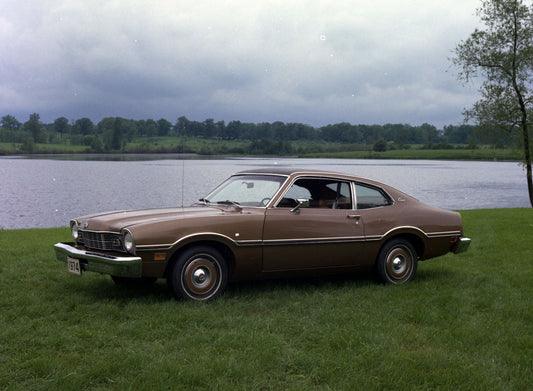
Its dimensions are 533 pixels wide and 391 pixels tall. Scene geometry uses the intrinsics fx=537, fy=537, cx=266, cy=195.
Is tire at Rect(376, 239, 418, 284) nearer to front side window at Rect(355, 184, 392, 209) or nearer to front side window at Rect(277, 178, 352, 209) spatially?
front side window at Rect(355, 184, 392, 209)

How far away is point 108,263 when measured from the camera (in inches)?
225

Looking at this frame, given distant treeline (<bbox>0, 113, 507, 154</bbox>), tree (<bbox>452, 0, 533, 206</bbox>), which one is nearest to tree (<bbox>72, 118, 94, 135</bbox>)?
distant treeline (<bbox>0, 113, 507, 154</bbox>)

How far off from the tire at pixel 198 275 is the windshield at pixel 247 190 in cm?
95

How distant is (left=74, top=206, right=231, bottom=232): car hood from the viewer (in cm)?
601

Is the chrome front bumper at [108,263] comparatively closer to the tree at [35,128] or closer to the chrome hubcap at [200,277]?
the chrome hubcap at [200,277]

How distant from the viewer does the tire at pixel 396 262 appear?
23.7 ft

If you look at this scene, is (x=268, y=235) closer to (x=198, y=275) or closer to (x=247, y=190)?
(x=247, y=190)

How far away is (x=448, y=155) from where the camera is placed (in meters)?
101

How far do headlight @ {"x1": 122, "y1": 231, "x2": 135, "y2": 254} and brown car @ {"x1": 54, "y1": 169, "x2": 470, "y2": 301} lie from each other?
0.01 m

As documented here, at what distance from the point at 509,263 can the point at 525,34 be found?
14.2m

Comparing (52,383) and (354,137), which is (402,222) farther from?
(354,137)

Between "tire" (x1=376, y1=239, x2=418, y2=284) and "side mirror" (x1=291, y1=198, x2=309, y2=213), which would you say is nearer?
"side mirror" (x1=291, y1=198, x2=309, y2=213)

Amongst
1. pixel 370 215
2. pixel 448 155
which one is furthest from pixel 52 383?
pixel 448 155

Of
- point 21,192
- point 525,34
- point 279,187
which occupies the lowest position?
point 21,192
